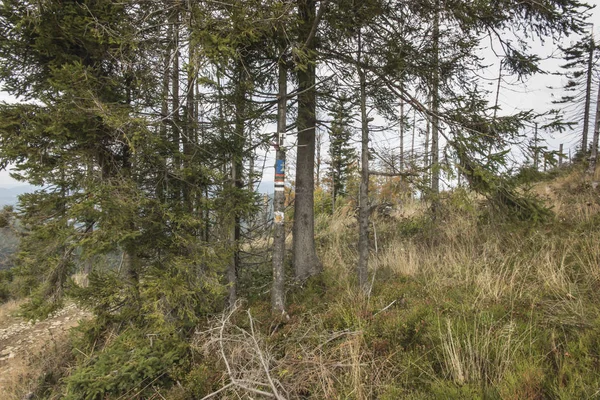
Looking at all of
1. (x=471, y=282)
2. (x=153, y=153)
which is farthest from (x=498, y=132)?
(x=153, y=153)

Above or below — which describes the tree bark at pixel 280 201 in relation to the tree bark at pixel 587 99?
below

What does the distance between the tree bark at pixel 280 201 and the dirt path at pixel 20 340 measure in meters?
3.36

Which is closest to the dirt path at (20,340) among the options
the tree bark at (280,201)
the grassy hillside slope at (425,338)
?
the grassy hillside slope at (425,338)

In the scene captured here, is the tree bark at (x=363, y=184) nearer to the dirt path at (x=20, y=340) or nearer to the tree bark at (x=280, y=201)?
the tree bark at (x=280, y=201)

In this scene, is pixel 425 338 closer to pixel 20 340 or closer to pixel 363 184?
pixel 363 184

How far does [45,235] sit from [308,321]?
11.8 ft

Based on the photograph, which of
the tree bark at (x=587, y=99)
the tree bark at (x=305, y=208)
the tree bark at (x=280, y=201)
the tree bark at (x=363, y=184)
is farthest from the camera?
the tree bark at (x=587, y=99)

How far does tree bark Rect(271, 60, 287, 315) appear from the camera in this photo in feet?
13.3

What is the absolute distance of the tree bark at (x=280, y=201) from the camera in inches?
160

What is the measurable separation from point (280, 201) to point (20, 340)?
816cm

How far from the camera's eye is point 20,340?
23.0 ft

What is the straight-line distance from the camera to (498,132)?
3.99 meters

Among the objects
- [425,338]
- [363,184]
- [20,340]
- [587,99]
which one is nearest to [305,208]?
[363,184]

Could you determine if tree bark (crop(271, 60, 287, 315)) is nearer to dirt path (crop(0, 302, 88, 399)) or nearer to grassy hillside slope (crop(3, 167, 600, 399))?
grassy hillside slope (crop(3, 167, 600, 399))
